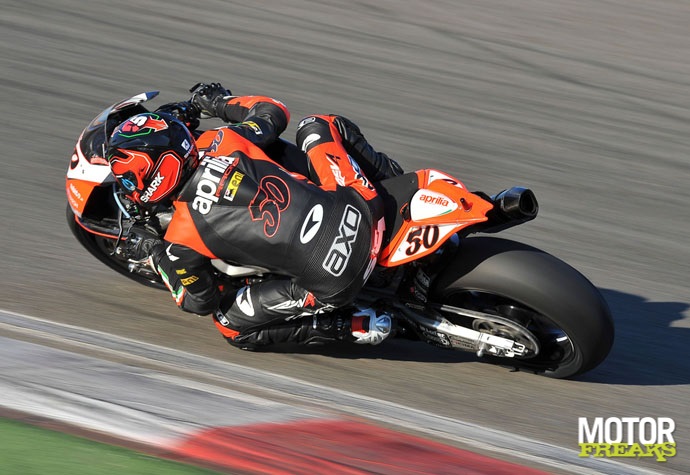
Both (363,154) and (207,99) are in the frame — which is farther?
(207,99)

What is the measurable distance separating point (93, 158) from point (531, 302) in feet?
7.95

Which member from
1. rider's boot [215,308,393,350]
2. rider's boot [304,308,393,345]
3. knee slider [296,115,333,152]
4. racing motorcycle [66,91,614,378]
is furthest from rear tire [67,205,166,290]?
knee slider [296,115,333,152]

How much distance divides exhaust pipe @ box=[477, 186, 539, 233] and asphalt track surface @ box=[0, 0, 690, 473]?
91 centimetres

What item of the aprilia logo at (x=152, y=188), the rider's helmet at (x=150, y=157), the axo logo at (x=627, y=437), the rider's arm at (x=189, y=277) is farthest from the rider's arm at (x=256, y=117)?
the axo logo at (x=627, y=437)

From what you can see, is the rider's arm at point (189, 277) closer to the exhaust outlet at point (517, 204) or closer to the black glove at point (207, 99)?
the black glove at point (207, 99)

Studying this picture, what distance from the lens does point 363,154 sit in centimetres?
508

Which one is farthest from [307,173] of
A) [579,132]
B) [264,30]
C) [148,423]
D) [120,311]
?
[264,30]

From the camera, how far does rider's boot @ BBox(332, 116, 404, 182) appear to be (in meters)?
5.03

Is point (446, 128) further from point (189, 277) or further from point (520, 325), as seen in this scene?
point (189, 277)

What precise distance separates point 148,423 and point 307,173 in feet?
6.41

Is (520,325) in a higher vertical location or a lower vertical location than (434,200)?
lower

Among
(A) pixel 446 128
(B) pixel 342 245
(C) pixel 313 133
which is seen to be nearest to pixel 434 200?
(B) pixel 342 245

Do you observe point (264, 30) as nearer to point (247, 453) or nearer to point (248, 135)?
point (248, 135)

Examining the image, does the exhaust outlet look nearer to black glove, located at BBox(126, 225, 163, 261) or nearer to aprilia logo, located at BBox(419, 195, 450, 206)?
aprilia logo, located at BBox(419, 195, 450, 206)
